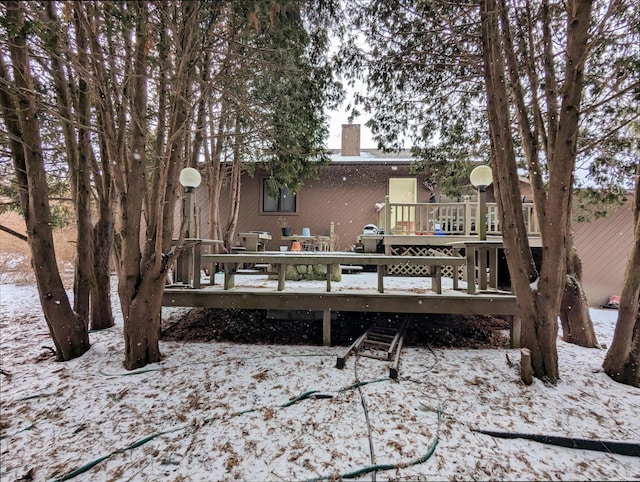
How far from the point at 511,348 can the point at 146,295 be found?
4.78 m

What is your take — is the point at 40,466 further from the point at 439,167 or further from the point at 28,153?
the point at 439,167

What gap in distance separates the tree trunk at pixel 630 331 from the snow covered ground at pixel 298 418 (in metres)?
0.15

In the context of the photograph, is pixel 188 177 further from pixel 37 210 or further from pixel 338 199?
pixel 338 199

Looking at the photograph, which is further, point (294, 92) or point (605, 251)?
point (605, 251)

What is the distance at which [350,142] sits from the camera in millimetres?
11312

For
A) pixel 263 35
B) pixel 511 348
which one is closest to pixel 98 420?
pixel 263 35

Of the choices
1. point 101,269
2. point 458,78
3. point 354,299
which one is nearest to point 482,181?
point 458,78

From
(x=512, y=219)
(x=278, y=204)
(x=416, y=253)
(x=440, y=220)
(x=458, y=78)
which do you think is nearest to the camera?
(x=512, y=219)

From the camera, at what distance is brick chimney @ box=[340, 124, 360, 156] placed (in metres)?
11.3

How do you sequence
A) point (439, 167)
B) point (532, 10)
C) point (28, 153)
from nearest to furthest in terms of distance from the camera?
1. point (28, 153)
2. point (532, 10)
3. point (439, 167)

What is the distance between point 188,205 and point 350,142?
27.3ft

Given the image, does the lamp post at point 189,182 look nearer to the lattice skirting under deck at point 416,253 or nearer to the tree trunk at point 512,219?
the tree trunk at point 512,219

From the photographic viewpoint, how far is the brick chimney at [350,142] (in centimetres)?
1130

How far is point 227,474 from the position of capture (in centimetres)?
186
